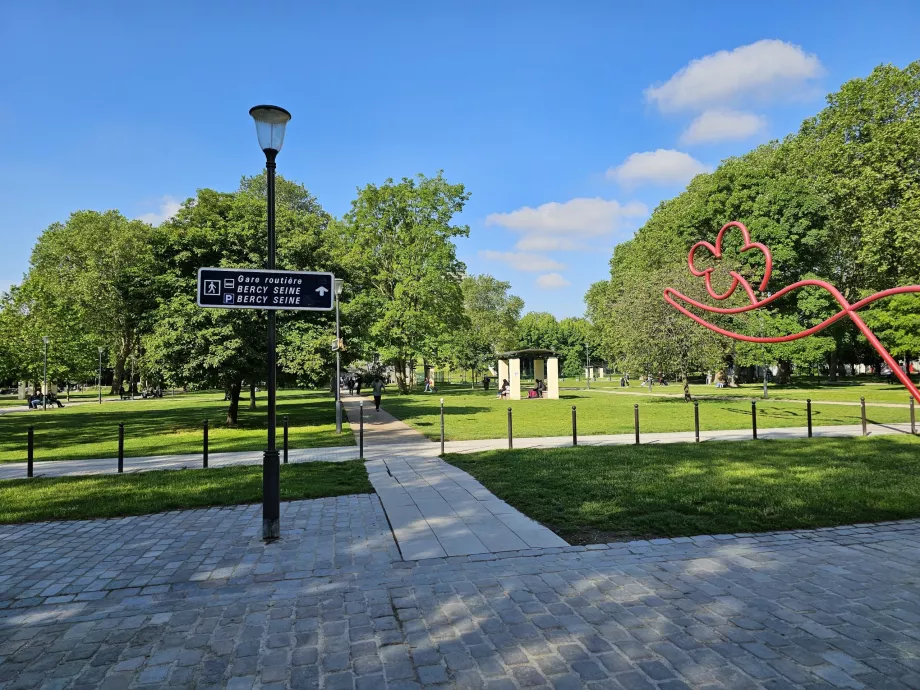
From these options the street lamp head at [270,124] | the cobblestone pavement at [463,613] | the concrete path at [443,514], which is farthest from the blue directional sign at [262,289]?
the concrete path at [443,514]

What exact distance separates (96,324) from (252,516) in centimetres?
5383

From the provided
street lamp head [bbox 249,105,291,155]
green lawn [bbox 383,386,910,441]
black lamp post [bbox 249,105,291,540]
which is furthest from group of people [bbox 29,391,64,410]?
street lamp head [bbox 249,105,291,155]

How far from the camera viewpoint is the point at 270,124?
6.31 m

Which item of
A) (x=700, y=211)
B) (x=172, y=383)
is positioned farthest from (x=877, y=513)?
(x=700, y=211)

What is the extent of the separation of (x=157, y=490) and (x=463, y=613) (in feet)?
22.8

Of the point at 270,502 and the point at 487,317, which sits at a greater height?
the point at 487,317

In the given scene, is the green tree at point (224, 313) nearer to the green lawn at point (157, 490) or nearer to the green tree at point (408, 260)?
the green lawn at point (157, 490)

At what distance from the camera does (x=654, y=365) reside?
28109 millimetres

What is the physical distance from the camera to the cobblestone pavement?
3217 millimetres

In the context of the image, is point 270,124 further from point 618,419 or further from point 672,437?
point 618,419

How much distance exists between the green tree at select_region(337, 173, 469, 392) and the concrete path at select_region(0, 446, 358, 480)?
25352 millimetres

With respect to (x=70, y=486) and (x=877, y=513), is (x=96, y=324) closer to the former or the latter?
(x=70, y=486)

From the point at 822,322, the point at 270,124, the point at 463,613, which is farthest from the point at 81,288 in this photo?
the point at 822,322

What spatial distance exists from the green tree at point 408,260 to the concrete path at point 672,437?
81.5 ft
